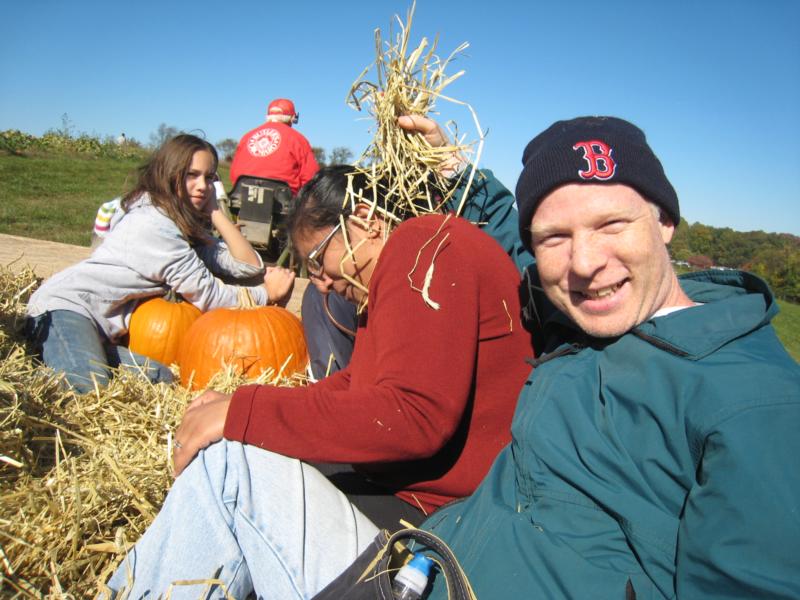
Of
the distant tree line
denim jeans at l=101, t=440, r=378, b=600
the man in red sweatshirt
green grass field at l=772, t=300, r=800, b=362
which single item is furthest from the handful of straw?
the distant tree line

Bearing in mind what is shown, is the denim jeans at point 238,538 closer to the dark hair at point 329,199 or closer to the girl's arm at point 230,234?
the dark hair at point 329,199

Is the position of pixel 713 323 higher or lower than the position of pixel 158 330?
higher

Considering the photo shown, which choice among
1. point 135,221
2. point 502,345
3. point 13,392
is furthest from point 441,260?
point 135,221

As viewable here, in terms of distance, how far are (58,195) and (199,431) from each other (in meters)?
13.5

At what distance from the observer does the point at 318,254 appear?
7.74 ft

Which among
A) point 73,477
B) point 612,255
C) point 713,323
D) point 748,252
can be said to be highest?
point 748,252

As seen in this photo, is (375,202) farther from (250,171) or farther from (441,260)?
(250,171)

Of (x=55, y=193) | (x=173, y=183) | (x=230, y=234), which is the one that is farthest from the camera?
(x=55, y=193)

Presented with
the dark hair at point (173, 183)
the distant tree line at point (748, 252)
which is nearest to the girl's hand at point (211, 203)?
the dark hair at point (173, 183)

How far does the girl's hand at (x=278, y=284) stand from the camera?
4.67 metres

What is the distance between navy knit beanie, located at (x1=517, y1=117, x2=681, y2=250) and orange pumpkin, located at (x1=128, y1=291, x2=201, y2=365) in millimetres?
3076

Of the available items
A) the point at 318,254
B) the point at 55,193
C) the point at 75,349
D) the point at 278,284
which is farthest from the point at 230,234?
the point at 55,193

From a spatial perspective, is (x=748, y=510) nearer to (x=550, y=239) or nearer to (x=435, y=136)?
(x=550, y=239)

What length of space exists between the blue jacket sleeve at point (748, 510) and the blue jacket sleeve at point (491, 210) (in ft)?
4.83
